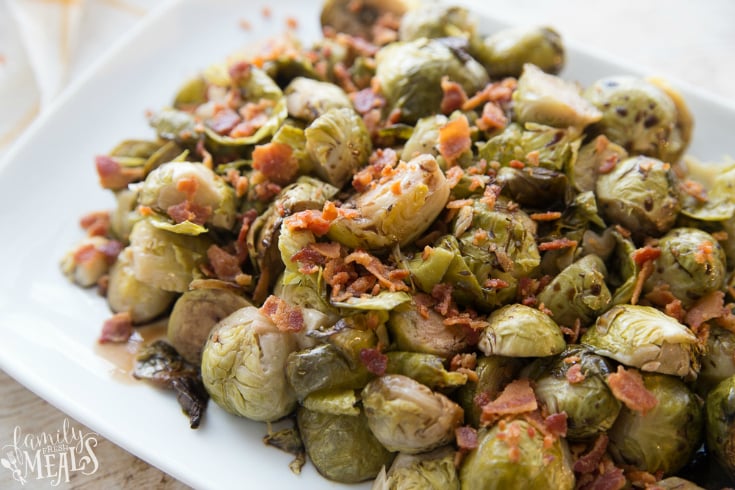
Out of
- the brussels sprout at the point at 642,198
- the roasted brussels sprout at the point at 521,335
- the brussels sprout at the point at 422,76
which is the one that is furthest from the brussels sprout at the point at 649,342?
the brussels sprout at the point at 422,76

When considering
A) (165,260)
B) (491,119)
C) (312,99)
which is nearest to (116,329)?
(165,260)

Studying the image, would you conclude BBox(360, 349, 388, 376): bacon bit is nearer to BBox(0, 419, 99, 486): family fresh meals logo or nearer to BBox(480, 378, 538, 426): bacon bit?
BBox(480, 378, 538, 426): bacon bit

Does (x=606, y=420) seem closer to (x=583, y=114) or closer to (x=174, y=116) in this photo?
(x=583, y=114)

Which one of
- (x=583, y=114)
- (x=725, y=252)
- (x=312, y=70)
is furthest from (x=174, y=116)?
(x=725, y=252)

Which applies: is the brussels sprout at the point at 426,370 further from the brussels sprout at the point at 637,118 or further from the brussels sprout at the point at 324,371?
the brussels sprout at the point at 637,118

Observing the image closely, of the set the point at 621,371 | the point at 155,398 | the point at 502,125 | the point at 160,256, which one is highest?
the point at 502,125

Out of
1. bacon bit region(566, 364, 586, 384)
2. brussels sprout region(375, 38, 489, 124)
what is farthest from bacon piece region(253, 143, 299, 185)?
bacon bit region(566, 364, 586, 384)
